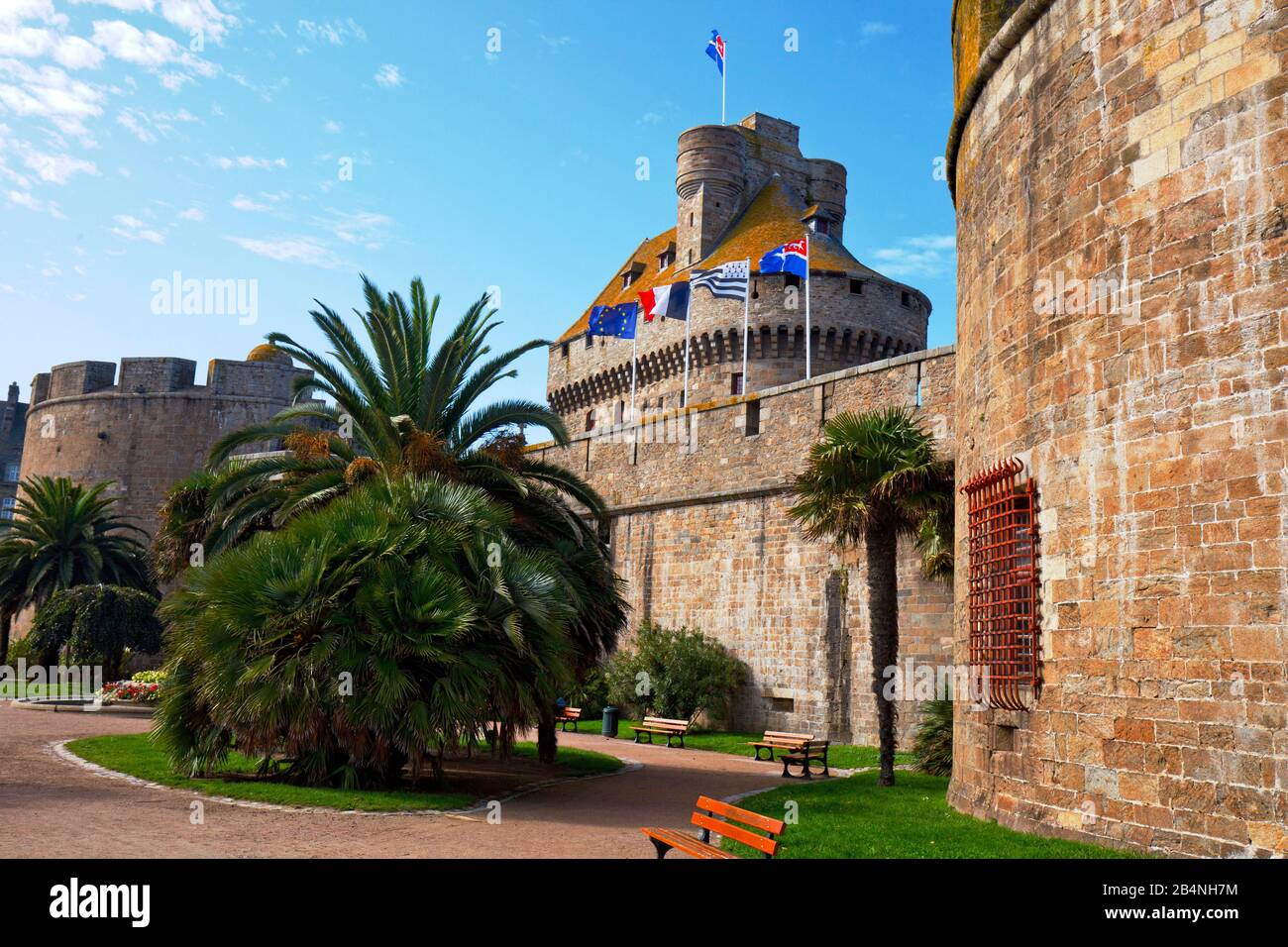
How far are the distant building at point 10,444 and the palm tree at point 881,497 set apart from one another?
54.2 m

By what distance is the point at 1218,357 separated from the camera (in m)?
7.57

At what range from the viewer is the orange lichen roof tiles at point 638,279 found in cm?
4375

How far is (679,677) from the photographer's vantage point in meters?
23.2

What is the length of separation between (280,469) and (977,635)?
34.7 ft

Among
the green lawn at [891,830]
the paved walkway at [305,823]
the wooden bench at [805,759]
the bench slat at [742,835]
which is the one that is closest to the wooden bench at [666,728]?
the wooden bench at [805,759]

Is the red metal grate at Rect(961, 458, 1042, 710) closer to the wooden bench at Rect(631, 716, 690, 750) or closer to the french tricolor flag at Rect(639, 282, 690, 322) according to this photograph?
the wooden bench at Rect(631, 716, 690, 750)

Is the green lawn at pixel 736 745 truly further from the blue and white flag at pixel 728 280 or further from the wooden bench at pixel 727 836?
the blue and white flag at pixel 728 280

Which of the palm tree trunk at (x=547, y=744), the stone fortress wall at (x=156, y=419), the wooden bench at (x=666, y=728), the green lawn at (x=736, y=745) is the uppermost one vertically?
the stone fortress wall at (x=156, y=419)

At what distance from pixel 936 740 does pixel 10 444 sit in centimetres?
6090

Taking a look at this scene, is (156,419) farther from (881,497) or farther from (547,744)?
(881,497)

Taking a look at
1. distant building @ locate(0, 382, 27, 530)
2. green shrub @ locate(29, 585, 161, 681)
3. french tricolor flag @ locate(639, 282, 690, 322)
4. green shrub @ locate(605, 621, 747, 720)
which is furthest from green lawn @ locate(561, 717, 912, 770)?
distant building @ locate(0, 382, 27, 530)

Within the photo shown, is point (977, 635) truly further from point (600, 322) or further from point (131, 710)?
point (600, 322)

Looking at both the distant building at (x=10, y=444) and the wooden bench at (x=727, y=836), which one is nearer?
the wooden bench at (x=727, y=836)
